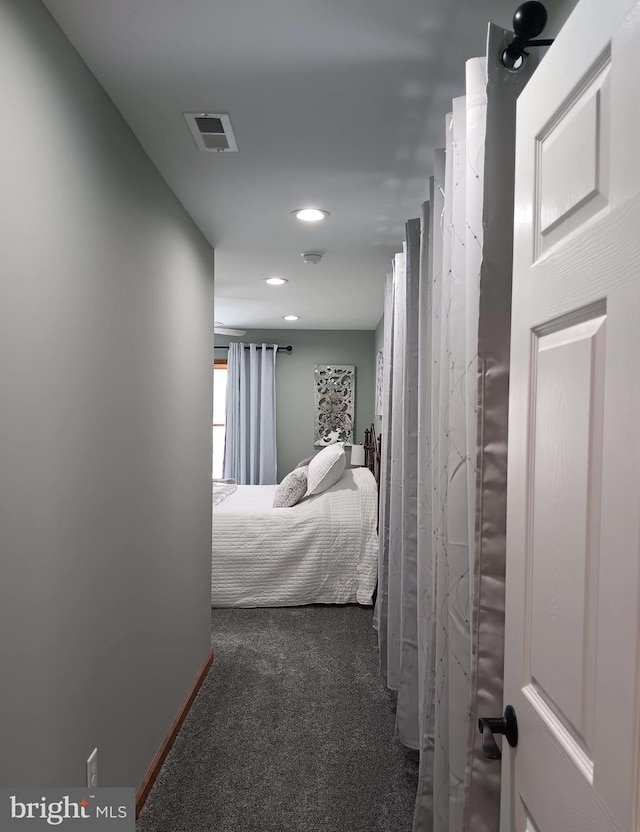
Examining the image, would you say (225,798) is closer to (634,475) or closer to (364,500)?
(634,475)

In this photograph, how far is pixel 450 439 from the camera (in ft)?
5.02

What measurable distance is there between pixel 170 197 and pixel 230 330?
13.7ft

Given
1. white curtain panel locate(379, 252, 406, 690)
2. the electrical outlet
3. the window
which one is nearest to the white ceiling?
white curtain panel locate(379, 252, 406, 690)

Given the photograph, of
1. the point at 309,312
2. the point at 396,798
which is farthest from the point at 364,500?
the point at 396,798

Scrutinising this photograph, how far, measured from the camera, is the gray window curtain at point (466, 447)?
1.25m

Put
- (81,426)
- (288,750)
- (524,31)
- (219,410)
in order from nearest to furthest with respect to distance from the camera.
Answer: (524,31) → (81,426) → (288,750) → (219,410)

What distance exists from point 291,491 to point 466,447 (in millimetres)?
3352

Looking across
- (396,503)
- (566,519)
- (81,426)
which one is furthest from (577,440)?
(396,503)

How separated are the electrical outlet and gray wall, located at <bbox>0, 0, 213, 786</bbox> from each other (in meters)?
0.03

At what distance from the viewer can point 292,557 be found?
4.42 meters

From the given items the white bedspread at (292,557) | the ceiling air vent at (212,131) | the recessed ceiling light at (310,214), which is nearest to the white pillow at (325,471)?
the white bedspread at (292,557)

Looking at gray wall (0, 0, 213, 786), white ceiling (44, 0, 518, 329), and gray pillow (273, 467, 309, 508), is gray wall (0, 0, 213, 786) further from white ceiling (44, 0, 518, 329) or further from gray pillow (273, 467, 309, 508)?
gray pillow (273, 467, 309, 508)

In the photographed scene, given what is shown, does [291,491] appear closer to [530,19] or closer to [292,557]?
[292,557]

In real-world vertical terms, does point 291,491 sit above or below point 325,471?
below
